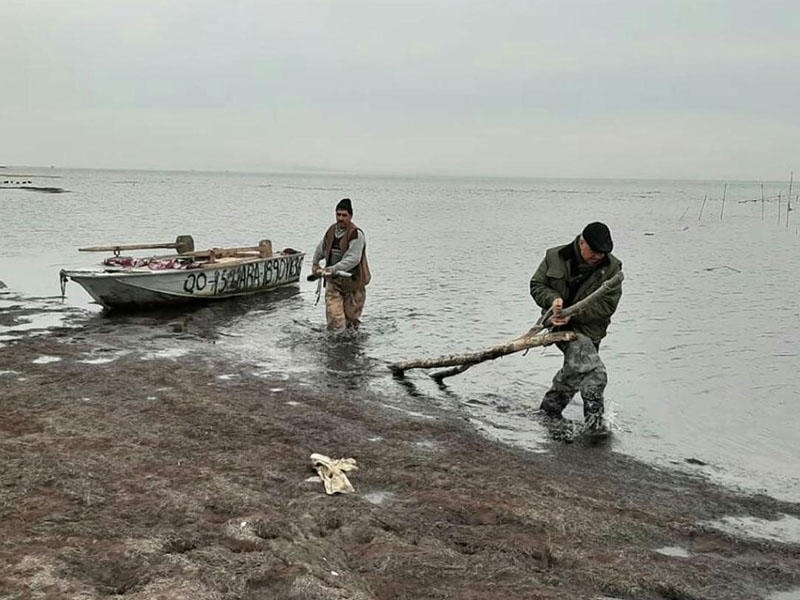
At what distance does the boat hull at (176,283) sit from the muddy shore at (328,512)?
5.45 metres

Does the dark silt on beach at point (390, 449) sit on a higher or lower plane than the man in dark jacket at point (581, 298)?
lower

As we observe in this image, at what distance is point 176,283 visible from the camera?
46.8ft

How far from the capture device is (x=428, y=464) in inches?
251

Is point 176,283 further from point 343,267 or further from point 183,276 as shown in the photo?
point 343,267

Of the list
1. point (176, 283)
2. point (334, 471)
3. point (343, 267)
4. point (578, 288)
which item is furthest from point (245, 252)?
point (334, 471)

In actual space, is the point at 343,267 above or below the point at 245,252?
above

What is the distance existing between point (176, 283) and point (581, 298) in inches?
346

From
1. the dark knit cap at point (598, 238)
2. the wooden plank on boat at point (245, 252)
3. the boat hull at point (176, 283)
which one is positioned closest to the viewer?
the dark knit cap at point (598, 238)

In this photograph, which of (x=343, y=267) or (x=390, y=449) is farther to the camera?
(x=343, y=267)

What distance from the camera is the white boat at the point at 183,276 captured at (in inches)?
526

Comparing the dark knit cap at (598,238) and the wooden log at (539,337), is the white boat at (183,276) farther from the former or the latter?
the dark knit cap at (598,238)

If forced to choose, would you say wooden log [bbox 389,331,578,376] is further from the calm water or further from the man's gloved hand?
the calm water

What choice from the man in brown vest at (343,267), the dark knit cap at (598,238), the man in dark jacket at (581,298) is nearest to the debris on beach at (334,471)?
the man in dark jacket at (581,298)

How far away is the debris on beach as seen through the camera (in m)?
5.57
